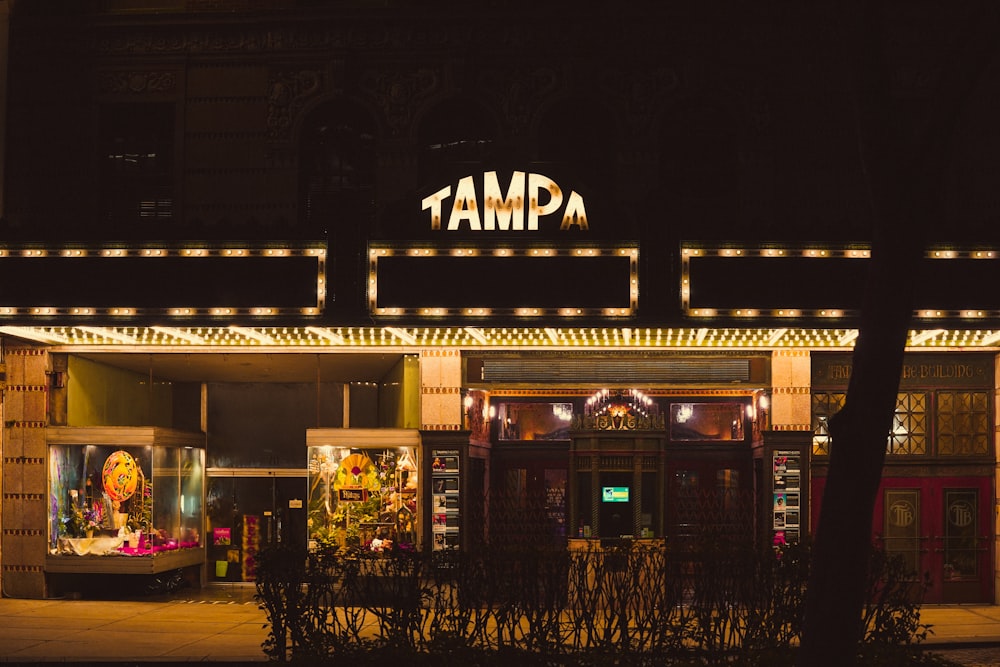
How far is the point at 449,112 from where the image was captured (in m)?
18.7

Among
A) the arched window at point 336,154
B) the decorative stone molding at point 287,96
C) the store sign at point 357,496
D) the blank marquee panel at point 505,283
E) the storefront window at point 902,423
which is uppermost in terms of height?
the decorative stone molding at point 287,96

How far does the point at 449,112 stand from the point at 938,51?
26.5 feet

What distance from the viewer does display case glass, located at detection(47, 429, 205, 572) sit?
17797 millimetres

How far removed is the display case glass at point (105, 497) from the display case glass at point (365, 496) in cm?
259

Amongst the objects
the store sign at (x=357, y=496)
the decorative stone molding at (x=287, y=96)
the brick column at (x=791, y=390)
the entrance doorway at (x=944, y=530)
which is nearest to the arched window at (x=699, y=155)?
the brick column at (x=791, y=390)

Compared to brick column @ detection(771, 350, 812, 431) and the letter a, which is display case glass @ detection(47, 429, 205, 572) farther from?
brick column @ detection(771, 350, 812, 431)

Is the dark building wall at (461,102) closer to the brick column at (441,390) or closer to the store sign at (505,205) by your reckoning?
the brick column at (441,390)

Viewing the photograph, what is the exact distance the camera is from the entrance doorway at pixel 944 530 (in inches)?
706

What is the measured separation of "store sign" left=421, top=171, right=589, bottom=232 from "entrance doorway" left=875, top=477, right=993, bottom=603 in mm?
7155

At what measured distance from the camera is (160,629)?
15.0 meters

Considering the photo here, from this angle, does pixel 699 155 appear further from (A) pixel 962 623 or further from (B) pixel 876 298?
(B) pixel 876 298

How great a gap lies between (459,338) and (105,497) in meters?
6.33

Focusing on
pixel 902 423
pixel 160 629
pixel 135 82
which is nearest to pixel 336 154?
pixel 135 82

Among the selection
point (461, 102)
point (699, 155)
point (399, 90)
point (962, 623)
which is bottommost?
point (962, 623)
